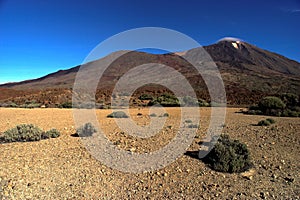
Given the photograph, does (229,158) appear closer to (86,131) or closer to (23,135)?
(86,131)

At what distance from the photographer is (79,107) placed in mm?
16797

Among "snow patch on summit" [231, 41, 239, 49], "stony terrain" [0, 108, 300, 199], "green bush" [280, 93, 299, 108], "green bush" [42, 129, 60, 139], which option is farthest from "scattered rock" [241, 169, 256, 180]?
"snow patch on summit" [231, 41, 239, 49]

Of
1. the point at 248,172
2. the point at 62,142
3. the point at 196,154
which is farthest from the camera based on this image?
the point at 62,142

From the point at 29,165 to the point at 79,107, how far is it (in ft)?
40.2

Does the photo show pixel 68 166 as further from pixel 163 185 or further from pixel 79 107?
pixel 79 107

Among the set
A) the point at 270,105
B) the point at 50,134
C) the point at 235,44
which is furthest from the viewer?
the point at 235,44

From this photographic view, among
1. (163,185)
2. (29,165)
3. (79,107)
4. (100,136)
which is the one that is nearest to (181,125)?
(100,136)

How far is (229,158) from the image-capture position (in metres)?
4.98

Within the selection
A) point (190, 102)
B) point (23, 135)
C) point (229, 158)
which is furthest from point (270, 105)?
point (23, 135)

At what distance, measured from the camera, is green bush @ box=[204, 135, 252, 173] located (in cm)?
478

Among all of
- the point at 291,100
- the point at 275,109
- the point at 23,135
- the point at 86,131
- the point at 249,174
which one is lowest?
the point at 249,174

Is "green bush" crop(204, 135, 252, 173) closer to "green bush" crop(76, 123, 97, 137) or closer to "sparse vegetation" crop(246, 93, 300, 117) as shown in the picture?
"green bush" crop(76, 123, 97, 137)

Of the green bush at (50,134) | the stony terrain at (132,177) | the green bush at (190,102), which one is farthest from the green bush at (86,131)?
the green bush at (190,102)

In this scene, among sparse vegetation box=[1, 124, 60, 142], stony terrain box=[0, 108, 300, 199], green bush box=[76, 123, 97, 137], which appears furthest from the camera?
green bush box=[76, 123, 97, 137]
